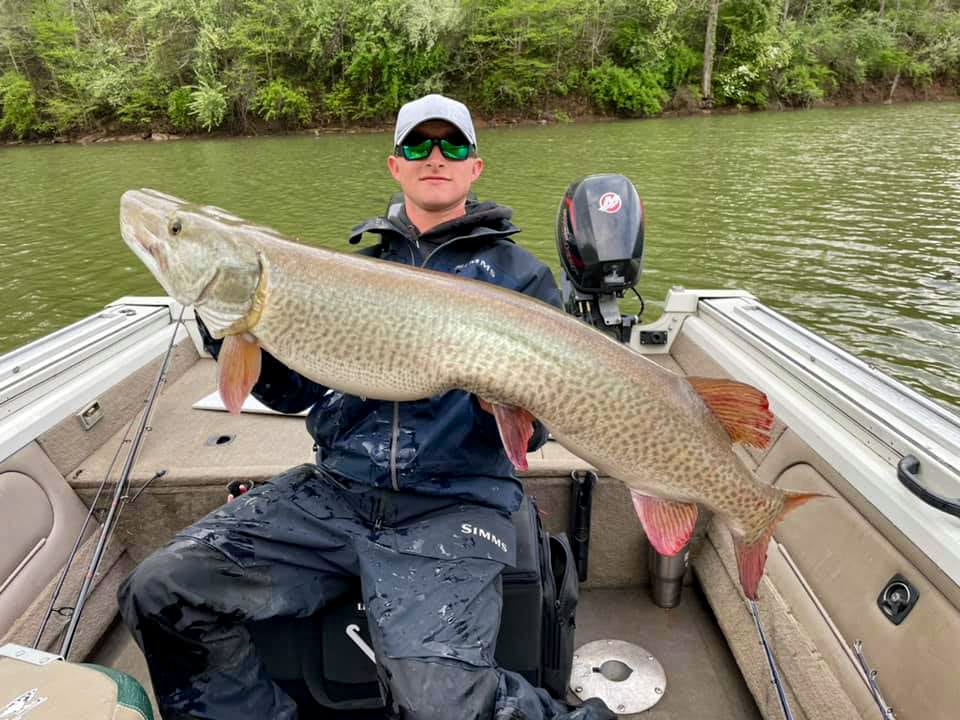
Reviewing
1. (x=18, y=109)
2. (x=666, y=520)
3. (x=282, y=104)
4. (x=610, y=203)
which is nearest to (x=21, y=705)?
(x=666, y=520)

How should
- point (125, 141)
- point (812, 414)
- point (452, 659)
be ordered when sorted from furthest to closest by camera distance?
point (125, 141), point (812, 414), point (452, 659)

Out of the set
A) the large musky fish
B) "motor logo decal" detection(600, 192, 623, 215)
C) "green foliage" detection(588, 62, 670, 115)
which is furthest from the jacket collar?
"green foliage" detection(588, 62, 670, 115)

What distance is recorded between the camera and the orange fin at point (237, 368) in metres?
1.81

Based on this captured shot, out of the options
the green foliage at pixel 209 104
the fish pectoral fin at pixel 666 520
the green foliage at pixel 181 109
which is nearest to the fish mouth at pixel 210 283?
the fish pectoral fin at pixel 666 520

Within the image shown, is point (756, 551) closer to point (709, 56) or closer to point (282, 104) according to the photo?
point (282, 104)

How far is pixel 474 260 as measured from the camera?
2191 mm

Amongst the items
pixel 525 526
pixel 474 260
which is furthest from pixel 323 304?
pixel 525 526

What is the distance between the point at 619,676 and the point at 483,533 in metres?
1.18

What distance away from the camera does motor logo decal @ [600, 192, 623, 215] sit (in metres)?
3.23

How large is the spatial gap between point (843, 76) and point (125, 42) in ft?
137

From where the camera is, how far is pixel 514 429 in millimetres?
1771

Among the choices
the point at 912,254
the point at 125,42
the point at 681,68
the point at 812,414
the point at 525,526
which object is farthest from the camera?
the point at 125,42

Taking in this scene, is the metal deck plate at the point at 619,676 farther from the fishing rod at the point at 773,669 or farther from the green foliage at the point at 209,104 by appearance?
the green foliage at the point at 209,104

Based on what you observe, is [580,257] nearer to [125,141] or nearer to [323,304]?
[323,304]
